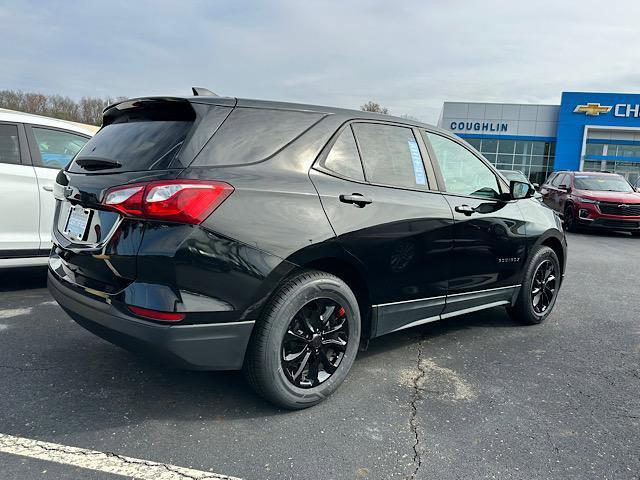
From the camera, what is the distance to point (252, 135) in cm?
274

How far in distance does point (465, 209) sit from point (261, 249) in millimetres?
1835

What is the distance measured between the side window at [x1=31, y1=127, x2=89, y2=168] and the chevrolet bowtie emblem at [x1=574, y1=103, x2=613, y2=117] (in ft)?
147

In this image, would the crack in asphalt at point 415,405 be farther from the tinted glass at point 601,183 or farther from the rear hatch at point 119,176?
the tinted glass at point 601,183

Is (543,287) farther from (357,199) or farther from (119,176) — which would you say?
(119,176)

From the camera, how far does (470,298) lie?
3.89 metres

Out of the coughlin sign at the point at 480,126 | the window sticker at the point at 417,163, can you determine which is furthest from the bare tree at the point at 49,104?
the window sticker at the point at 417,163

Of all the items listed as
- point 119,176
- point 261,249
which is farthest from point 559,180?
point 119,176

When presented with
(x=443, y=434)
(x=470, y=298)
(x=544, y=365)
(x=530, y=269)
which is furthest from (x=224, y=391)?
(x=530, y=269)

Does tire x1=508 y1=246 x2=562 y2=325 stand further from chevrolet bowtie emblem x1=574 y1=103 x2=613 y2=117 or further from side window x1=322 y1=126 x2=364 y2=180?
chevrolet bowtie emblem x1=574 y1=103 x2=613 y2=117

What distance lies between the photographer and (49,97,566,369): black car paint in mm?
2381

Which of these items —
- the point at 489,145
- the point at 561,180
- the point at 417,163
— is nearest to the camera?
the point at 417,163

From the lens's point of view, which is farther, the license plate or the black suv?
the license plate

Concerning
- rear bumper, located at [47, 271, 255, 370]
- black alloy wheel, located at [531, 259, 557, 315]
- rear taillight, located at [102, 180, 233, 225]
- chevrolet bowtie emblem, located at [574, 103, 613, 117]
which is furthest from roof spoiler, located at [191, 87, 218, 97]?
chevrolet bowtie emblem, located at [574, 103, 613, 117]

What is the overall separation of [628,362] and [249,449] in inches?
120
